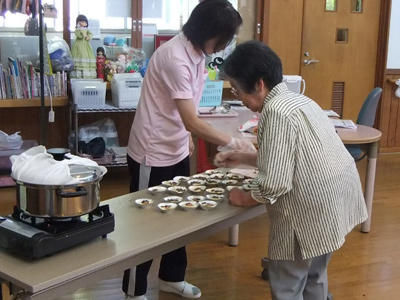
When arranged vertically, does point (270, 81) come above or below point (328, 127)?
above

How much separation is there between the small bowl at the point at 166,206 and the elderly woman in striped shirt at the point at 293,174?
1.06ft

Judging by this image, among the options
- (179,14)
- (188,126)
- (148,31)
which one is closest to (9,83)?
(148,31)

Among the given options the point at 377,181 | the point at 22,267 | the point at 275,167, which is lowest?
the point at 377,181

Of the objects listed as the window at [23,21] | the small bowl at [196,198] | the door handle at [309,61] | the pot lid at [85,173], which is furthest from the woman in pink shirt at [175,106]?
the door handle at [309,61]

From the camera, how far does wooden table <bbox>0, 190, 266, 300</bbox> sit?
1.43 m

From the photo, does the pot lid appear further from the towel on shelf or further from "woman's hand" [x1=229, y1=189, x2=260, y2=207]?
"woman's hand" [x1=229, y1=189, x2=260, y2=207]

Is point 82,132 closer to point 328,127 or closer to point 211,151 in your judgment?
point 211,151

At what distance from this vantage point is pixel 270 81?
185cm

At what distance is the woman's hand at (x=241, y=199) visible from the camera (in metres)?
2.04

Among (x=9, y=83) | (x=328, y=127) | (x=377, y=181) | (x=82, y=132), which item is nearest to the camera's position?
(x=328, y=127)

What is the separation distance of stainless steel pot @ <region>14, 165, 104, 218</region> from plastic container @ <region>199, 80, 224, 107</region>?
7.99ft

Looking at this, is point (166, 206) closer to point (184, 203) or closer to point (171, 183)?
point (184, 203)

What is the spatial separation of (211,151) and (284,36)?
5.30 feet

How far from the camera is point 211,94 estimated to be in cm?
398
